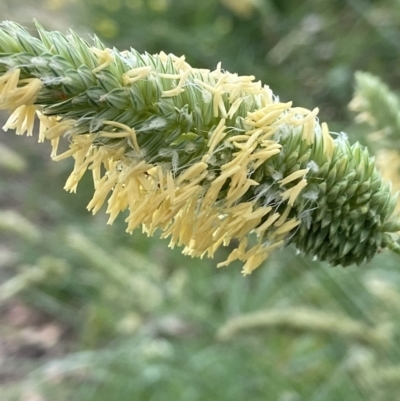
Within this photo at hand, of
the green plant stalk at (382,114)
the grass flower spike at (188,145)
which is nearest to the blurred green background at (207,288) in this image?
the green plant stalk at (382,114)

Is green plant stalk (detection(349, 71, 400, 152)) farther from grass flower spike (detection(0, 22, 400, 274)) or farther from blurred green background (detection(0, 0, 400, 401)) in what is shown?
grass flower spike (detection(0, 22, 400, 274))

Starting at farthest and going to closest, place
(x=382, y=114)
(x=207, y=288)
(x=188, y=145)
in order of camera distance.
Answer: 1. (x=207, y=288)
2. (x=382, y=114)
3. (x=188, y=145)

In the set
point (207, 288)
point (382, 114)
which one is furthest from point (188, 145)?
point (207, 288)

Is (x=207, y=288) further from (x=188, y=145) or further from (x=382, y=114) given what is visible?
(x=188, y=145)

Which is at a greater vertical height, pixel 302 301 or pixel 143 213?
pixel 302 301

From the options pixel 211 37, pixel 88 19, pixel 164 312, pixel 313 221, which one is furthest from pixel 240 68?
pixel 313 221

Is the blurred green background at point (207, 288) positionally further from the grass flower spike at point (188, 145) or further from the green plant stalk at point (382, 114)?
the grass flower spike at point (188, 145)

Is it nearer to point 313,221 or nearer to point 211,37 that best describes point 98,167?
point 313,221
